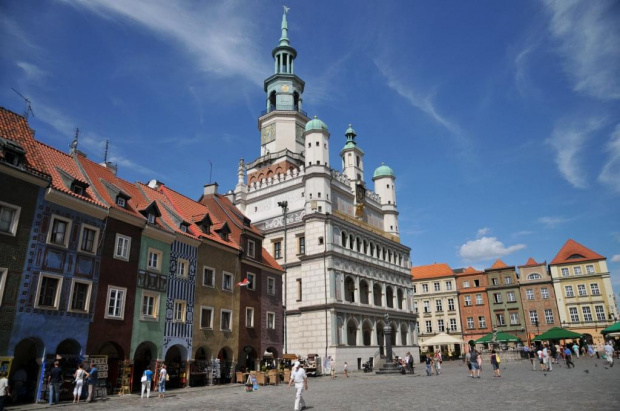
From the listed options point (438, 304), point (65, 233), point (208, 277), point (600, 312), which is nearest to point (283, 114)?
point (208, 277)

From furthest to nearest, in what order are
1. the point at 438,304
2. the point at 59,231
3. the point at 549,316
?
the point at 438,304, the point at 549,316, the point at 59,231

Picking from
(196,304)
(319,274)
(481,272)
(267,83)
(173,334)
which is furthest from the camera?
(481,272)

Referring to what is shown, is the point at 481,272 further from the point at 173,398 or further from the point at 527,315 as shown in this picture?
the point at 173,398

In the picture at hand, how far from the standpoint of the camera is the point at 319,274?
46.1 meters

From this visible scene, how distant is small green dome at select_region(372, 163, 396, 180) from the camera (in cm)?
6383

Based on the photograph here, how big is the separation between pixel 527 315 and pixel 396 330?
1121 inches

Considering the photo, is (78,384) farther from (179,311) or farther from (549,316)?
(549,316)

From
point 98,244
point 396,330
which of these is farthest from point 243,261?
point 396,330

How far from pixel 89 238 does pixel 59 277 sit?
268cm

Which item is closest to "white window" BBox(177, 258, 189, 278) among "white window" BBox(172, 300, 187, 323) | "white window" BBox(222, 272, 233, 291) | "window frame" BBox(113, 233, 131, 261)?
"white window" BBox(172, 300, 187, 323)

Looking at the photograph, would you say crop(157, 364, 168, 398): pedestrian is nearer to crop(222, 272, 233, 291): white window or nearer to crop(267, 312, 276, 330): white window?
crop(222, 272, 233, 291): white window

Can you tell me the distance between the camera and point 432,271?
82.1 meters

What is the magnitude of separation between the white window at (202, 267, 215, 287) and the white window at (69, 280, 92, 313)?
28.8 ft

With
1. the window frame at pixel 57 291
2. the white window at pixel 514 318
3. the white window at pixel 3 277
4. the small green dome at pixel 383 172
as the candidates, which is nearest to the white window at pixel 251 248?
the window frame at pixel 57 291
